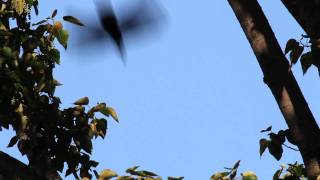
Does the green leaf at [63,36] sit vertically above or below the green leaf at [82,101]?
above

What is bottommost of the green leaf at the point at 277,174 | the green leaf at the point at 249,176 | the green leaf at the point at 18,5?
the green leaf at the point at 277,174

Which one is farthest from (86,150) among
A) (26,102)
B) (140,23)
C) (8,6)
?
(140,23)

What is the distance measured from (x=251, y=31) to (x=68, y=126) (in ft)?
5.60

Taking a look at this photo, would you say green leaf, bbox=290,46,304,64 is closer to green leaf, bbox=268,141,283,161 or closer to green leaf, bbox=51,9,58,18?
green leaf, bbox=268,141,283,161

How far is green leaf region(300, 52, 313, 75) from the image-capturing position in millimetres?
4000

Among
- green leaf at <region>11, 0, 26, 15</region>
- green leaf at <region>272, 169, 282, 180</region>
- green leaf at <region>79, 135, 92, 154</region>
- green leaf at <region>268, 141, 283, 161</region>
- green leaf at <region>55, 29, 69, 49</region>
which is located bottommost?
green leaf at <region>272, 169, 282, 180</region>

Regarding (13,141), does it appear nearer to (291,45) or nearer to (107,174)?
(107,174)

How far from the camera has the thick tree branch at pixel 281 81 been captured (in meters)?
3.98

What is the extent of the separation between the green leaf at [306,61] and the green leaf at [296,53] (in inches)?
1.8

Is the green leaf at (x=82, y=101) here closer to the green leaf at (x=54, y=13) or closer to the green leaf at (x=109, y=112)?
the green leaf at (x=109, y=112)

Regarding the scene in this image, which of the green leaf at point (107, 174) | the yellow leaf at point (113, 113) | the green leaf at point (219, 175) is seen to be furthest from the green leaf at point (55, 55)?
the green leaf at point (219, 175)

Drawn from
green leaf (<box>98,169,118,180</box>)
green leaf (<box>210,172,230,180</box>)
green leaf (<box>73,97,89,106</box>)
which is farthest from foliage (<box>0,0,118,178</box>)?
green leaf (<box>210,172,230,180</box>)

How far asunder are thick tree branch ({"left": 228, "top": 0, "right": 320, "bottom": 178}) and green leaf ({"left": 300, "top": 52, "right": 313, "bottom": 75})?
175mm

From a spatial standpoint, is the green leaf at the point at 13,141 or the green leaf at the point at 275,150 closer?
the green leaf at the point at 275,150
